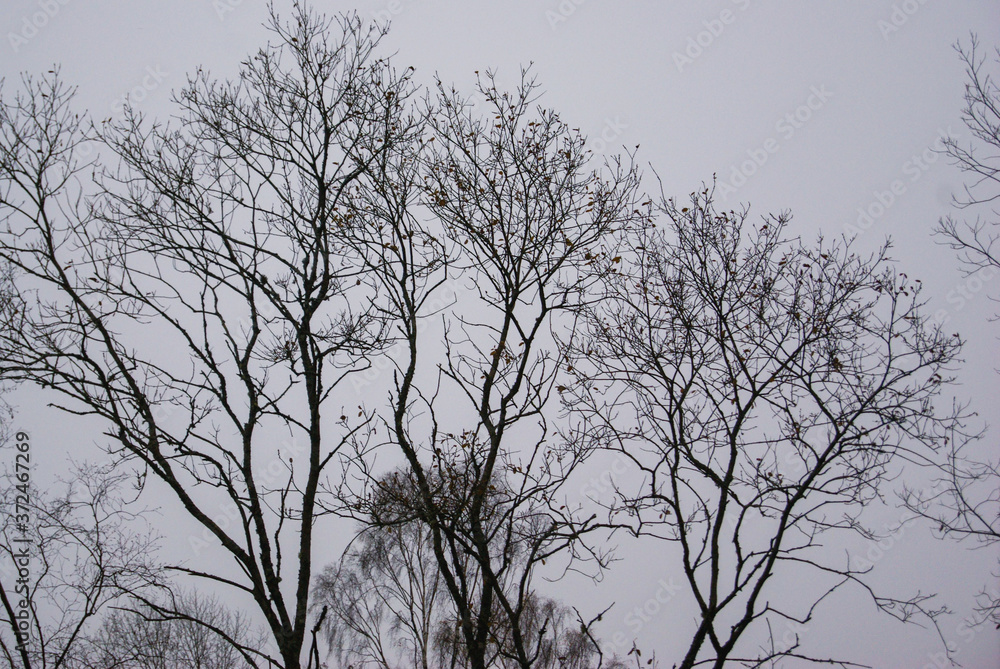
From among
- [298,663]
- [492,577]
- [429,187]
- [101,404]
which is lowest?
[298,663]

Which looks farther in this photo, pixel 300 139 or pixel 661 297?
pixel 661 297

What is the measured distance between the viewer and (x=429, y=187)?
16.9ft

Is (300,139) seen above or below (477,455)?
above

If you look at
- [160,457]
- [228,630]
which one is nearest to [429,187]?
[160,457]

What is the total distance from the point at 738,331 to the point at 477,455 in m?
2.76

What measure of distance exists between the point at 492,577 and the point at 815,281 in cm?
376

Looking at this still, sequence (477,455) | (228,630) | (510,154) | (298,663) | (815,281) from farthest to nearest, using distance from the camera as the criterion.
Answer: (228,630)
(815,281)
(510,154)
(477,455)
(298,663)

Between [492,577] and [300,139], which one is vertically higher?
[300,139]

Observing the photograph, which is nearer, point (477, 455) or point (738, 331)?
point (477, 455)

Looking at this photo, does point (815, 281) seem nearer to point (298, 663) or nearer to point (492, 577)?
point (492, 577)

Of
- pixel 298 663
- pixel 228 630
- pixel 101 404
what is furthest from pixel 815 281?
pixel 228 630

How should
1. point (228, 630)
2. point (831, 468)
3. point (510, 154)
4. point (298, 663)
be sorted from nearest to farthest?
1. point (298, 663)
2. point (831, 468)
3. point (510, 154)
4. point (228, 630)

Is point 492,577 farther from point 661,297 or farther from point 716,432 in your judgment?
point 661,297

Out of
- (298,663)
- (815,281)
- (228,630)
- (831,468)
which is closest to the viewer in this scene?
(298,663)
